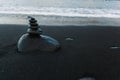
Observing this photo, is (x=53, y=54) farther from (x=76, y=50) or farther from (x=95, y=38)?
(x=95, y=38)

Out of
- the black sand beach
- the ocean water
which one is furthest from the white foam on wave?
the black sand beach

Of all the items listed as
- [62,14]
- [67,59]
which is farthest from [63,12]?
[67,59]

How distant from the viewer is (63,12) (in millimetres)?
4715

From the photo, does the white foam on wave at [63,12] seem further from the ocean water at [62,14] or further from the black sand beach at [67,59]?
the black sand beach at [67,59]

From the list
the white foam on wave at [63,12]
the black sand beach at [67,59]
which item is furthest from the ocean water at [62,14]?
the black sand beach at [67,59]

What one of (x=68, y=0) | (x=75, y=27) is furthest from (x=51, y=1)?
(x=75, y=27)

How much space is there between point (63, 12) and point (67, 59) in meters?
2.86

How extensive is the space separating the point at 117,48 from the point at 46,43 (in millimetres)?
490

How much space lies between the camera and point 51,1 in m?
5.95

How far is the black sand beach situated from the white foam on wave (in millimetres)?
2029

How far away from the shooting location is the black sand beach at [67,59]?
5.47 ft

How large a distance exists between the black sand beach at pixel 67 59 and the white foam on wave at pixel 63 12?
6.66 ft

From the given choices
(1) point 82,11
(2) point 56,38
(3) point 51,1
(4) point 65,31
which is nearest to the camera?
(2) point 56,38

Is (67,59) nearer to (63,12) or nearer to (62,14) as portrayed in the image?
(62,14)
